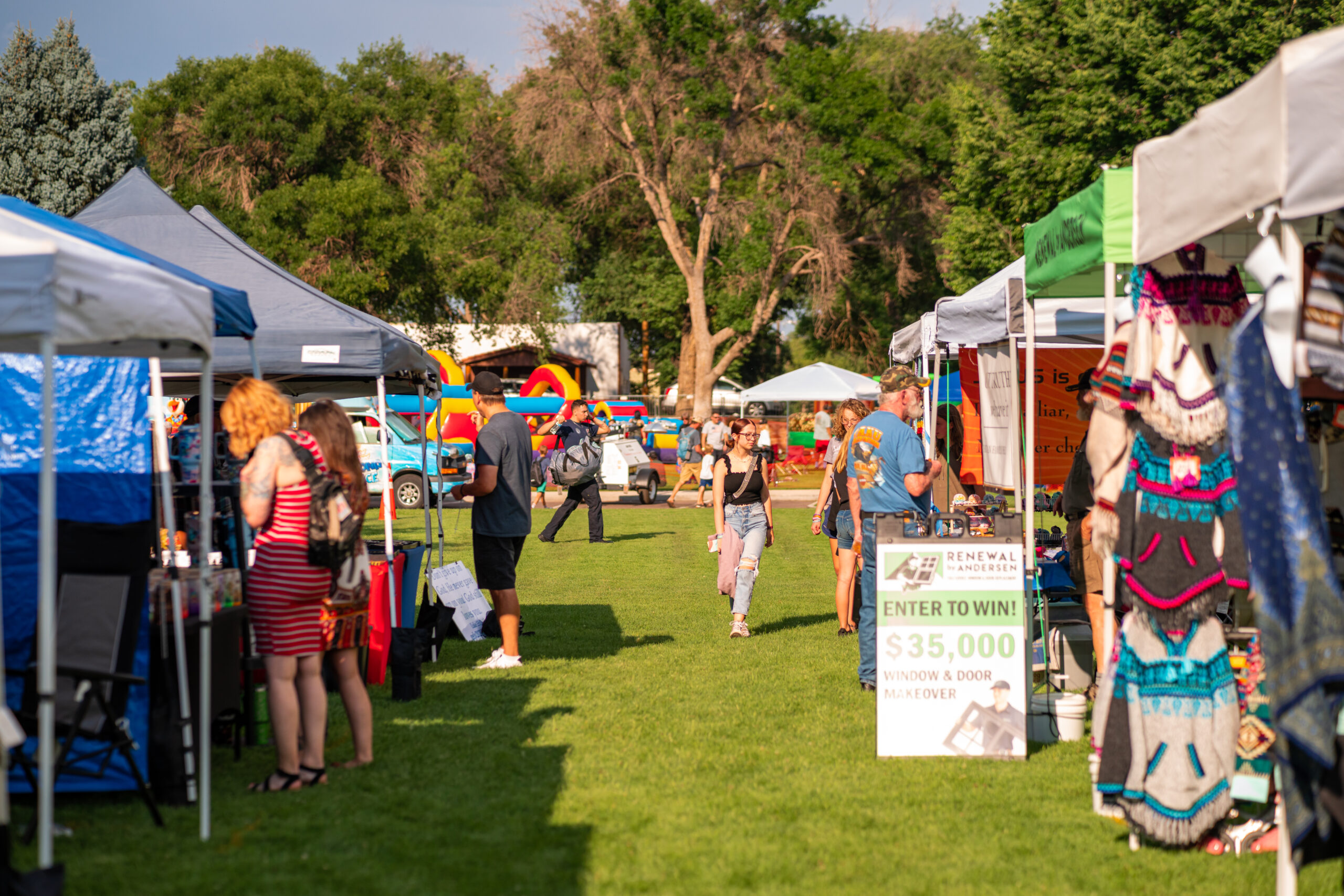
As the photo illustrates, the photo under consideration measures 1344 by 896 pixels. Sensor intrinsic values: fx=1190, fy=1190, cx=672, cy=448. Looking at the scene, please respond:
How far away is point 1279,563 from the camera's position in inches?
124

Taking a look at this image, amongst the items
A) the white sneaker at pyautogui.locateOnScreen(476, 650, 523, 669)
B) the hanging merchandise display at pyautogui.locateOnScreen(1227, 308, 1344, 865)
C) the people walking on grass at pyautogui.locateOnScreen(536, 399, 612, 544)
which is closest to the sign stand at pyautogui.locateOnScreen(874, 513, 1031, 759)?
the hanging merchandise display at pyautogui.locateOnScreen(1227, 308, 1344, 865)

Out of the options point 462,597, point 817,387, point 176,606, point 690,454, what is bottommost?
point 462,597

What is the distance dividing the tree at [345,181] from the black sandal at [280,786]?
91.5ft

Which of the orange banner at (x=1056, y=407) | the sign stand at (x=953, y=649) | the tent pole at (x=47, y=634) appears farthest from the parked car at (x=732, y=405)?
the tent pole at (x=47, y=634)

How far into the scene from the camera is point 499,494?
7680 millimetres

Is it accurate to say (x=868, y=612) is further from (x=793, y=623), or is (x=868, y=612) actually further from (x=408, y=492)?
(x=408, y=492)

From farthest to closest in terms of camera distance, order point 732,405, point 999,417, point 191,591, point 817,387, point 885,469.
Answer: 1. point 732,405
2. point 817,387
3. point 999,417
4. point 885,469
5. point 191,591

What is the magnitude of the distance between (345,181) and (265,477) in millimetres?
30574

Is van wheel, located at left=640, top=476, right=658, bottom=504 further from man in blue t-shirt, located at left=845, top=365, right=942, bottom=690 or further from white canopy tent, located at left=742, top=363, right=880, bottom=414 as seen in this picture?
man in blue t-shirt, located at left=845, top=365, right=942, bottom=690

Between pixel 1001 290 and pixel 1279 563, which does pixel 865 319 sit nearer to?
pixel 1001 290

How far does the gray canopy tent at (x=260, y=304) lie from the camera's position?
7.45 metres

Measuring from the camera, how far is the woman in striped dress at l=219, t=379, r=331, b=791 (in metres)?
4.90

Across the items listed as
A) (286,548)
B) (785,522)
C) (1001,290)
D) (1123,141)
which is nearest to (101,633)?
(286,548)

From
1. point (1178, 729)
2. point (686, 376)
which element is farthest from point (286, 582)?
point (686, 376)
